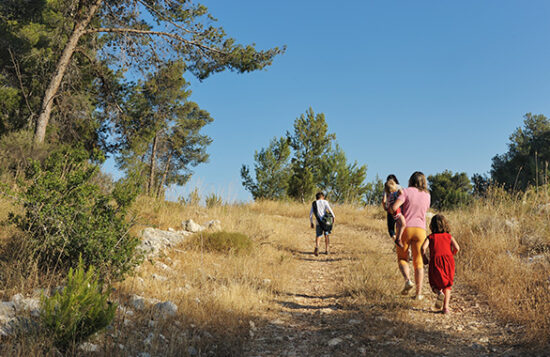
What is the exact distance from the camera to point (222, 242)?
772cm

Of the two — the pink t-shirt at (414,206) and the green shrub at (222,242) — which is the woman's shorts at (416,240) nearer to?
the pink t-shirt at (414,206)

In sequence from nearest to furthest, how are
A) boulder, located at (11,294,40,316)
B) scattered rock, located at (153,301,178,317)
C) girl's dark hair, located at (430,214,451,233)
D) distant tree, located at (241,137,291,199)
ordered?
1. boulder, located at (11,294,40,316)
2. scattered rock, located at (153,301,178,317)
3. girl's dark hair, located at (430,214,451,233)
4. distant tree, located at (241,137,291,199)

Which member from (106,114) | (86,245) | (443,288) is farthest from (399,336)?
(106,114)

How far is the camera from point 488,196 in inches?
395

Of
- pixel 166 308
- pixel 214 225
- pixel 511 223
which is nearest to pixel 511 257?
pixel 511 223

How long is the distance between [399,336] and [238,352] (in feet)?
6.18

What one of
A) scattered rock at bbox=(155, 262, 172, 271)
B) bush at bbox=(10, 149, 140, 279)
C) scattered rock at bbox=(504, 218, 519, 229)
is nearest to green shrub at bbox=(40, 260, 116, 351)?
bush at bbox=(10, 149, 140, 279)

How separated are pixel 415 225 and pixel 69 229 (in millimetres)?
5003

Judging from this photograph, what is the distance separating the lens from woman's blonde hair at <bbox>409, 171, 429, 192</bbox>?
5.62 metres

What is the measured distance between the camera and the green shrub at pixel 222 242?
25.0ft

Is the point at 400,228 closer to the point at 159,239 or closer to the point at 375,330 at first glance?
the point at 375,330

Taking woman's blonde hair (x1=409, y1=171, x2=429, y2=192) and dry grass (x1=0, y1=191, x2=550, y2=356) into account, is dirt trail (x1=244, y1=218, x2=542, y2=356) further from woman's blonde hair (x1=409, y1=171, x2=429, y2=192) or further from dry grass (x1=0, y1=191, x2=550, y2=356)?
woman's blonde hair (x1=409, y1=171, x2=429, y2=192)

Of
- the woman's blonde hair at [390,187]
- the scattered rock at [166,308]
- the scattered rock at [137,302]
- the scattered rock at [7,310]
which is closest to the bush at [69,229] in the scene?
the scattered rock at [137,302]

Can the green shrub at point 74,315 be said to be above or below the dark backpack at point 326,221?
below
